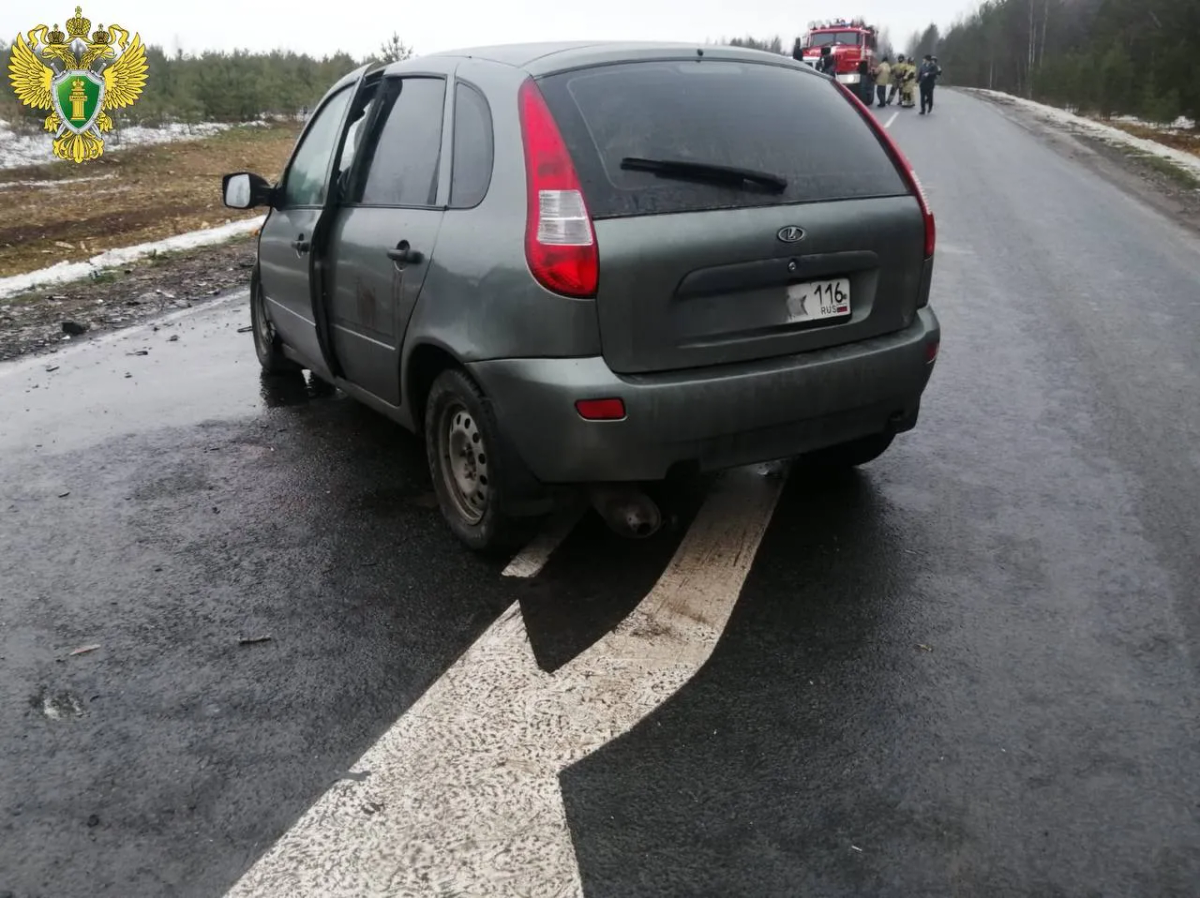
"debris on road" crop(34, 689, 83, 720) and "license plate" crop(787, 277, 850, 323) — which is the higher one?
"license plate" crop(787, 277, 850, 323)

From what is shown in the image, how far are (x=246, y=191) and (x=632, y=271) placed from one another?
2887 millimetres

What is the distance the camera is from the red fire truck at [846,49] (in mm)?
38938

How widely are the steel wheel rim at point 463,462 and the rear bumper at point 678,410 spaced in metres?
0.29

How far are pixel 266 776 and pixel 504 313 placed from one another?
1.55m

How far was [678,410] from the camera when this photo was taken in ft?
11.2

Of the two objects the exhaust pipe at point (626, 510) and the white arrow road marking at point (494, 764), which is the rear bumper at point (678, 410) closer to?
the exhaust pipe at point (626, 510)

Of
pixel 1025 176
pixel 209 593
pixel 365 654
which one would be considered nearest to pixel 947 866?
pixel 365 654

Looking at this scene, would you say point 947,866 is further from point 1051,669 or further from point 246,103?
point 246,103

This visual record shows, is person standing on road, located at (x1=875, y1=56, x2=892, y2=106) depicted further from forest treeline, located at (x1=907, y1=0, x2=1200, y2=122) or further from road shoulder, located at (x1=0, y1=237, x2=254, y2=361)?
road shoulder, located at (x1=0, y1=237, x2=254, y2=361)

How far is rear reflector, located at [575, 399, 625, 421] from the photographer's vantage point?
3.34 m

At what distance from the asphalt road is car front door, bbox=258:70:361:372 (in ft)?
1.95

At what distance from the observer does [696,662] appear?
125 inches

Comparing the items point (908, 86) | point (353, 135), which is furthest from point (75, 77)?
point (908, 86)

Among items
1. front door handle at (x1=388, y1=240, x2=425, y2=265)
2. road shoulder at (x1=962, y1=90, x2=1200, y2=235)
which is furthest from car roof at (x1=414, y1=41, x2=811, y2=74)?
road shoulder at (x1=962, y1=90, x2=1200, y2=235)
